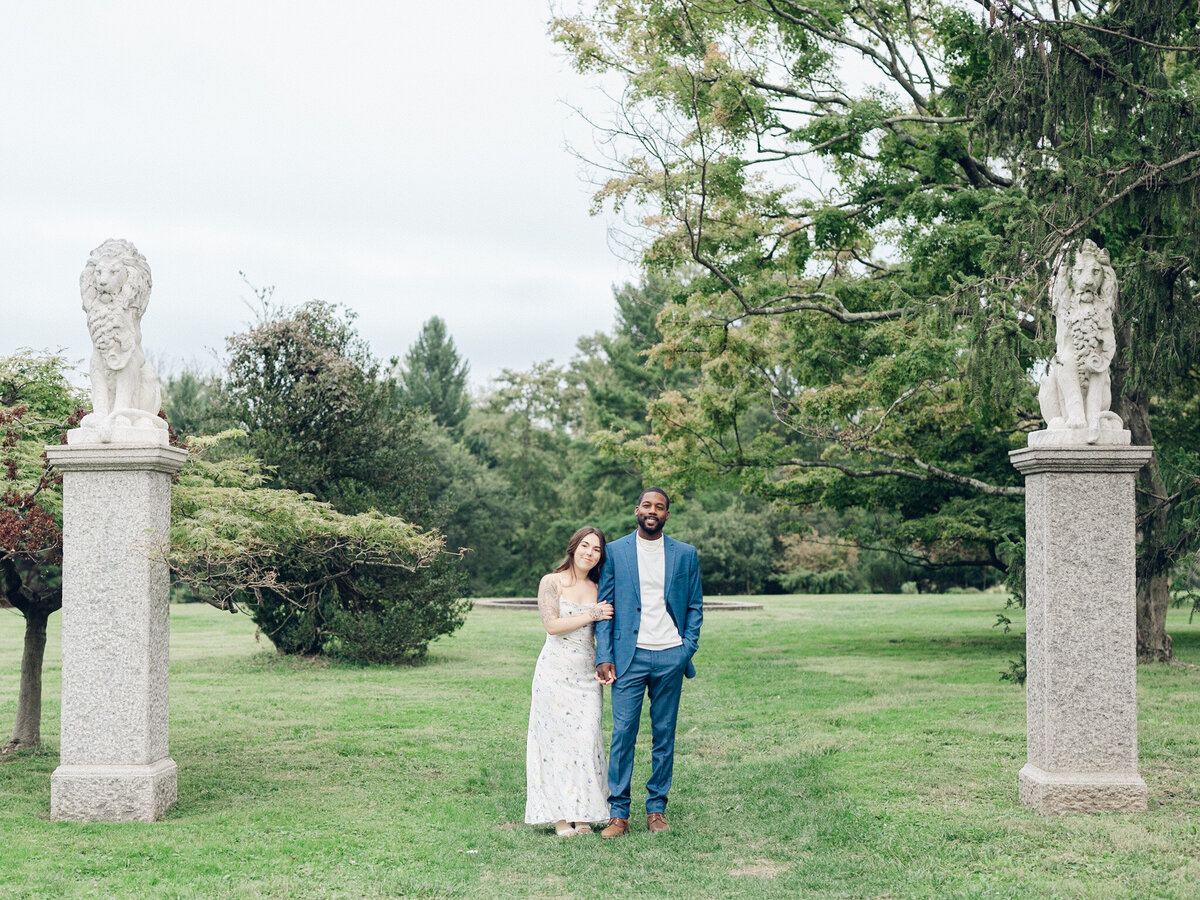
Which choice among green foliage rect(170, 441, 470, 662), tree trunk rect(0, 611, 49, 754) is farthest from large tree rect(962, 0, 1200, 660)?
tree trunk rect(0, 611, 49, 754)

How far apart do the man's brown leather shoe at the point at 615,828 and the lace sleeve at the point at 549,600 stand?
1.18 m

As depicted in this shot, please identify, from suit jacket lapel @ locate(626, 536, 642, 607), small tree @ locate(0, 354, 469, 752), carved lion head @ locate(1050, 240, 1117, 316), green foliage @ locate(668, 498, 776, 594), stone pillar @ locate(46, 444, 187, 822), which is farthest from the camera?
green foliage @ locate(668, 498, 776, 594)

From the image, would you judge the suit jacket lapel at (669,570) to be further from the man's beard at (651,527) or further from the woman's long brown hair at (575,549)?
the woman's long brown hair at (575,549)

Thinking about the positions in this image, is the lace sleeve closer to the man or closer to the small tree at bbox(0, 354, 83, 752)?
the man

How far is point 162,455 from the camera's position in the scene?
738 centimetres

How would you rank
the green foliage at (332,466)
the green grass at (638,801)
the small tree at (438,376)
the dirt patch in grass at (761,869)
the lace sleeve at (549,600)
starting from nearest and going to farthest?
the green grass at (638,801) < the dirt patch in grass at (761,869) < the lace sleeve at (549,600) < the green foliage at (332,466) < the small tree at (438,376)

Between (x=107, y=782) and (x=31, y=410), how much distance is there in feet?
11.9

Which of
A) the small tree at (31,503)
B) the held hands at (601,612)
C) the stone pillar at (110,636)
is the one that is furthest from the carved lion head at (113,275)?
the held hands at (601,612)

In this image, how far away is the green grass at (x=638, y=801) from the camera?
19.2 ft

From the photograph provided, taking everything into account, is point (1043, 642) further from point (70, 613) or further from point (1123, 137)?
point (70, 613)

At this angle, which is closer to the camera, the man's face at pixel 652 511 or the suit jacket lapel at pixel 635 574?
the man's face at pixel 652 511

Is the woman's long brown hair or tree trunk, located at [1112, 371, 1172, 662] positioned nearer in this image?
the woman's long brown hair

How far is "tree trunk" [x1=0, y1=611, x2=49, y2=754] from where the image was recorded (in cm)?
977

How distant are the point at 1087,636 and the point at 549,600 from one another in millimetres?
3349
